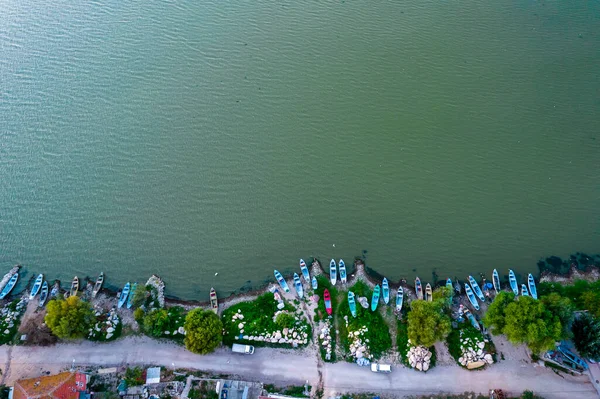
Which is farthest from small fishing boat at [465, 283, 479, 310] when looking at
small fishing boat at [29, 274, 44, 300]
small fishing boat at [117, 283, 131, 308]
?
small fishing boat at [29, 274, 44, 300]

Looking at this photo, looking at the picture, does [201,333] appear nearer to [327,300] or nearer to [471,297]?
[327,300]

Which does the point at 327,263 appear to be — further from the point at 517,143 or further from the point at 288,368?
the point at 517,143

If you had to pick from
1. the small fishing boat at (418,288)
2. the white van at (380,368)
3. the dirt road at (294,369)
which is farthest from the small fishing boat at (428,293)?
the white van at (380,368)

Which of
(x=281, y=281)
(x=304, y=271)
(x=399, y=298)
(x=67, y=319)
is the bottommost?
(x=67, y=319)

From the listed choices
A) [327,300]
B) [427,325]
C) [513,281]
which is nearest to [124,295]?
[327,300]

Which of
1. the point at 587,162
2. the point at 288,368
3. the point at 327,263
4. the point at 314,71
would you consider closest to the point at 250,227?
the point at 327,263

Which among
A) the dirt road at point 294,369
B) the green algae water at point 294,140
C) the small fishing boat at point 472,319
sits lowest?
the dirt road at point 294,369

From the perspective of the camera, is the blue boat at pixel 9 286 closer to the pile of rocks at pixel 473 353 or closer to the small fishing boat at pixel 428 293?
the small fishing boat at pixel 428 293
